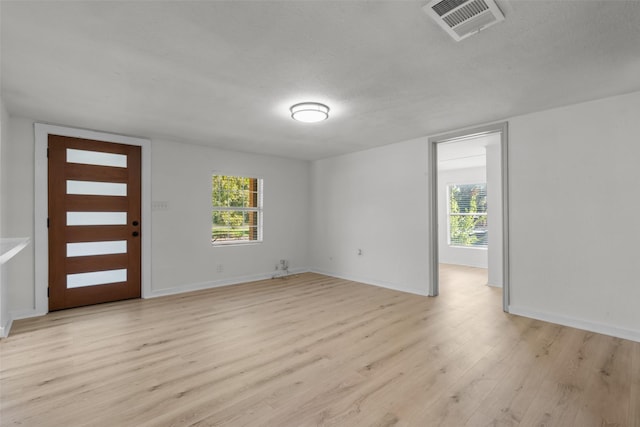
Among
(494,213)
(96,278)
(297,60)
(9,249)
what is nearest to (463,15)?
(297,60)

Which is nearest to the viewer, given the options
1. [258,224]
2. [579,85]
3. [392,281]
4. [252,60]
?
[252,60]

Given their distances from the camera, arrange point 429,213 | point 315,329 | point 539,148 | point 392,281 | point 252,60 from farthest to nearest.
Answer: point 392,281 < point 429,213 < point 539,148 < point 315,329 < point 252,60

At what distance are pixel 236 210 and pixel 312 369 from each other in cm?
379

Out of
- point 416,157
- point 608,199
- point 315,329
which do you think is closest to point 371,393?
point 315,329

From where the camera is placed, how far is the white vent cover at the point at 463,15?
1698 mm

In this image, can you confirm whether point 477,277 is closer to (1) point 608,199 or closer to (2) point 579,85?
(1) point 608,199

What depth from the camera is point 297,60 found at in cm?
232

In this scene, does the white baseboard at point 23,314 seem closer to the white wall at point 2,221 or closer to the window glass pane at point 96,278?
the white wall at point 2,221

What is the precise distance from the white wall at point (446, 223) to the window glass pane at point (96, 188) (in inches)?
282

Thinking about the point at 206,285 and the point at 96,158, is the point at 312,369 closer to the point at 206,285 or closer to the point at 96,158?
the point at 206,285

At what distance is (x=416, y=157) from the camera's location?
483 centimetres

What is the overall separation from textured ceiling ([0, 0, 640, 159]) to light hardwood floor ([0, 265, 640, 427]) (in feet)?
7.89

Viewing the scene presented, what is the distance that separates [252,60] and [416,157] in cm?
324

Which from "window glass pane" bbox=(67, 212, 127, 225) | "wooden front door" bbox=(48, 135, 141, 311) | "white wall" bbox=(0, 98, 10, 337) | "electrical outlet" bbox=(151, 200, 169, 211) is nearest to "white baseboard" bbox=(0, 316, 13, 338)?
"white wall" bbox=(0, 98, 10, 337)
